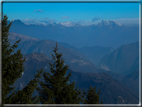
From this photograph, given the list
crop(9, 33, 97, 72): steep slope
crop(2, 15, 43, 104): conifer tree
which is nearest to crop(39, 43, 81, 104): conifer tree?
crop(2, 15, 43, 104): conifer tree

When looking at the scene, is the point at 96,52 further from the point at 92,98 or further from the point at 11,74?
the point at 11,74

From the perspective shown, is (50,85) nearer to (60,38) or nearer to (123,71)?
(60,38)

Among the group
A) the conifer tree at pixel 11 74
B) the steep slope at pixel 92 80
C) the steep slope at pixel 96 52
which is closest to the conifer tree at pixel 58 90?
the conifer tree at pixel 11 74

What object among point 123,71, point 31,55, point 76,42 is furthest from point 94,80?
point 76,42

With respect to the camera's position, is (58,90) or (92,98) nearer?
(92,98)

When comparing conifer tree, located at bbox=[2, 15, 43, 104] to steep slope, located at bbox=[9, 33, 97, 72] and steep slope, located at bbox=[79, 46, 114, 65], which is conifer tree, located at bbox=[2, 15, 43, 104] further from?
steep slope, located at bbox=[79, 46, 114, 65]

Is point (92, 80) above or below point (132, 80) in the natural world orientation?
below

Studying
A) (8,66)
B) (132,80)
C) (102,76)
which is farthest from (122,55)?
(8,66)

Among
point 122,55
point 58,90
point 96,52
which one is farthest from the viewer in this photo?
point 122,55

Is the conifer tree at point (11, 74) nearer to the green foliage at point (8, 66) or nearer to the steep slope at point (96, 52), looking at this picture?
the green foliage at point (8, 66)

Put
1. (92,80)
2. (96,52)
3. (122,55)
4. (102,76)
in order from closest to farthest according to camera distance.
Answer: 1. (96,52)
2. (102,76)
3. (92,80)
4. (122,55)

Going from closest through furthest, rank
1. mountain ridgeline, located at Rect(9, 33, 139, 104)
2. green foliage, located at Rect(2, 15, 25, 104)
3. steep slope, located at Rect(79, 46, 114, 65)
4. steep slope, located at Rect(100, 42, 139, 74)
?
green foliage, located at Rect(2, 15, 25, 104) < steep slope, located at Rect(79, 46, 114, 65) < mountain ridgeline, located at Rect(9, 33, 139, 104) < steep slope, located at Rect(100, 42, 139, 74)
